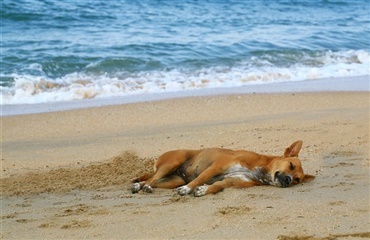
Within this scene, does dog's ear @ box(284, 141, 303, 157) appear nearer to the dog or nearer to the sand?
the dog

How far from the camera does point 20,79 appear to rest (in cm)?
1333

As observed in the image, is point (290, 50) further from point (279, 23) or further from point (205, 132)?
point (205, 132)

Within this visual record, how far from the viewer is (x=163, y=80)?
13.8m

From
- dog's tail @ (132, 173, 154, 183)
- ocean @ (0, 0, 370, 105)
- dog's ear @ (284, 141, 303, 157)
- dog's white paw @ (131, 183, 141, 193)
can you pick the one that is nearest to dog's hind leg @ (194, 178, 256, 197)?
dog's ear @ (284, 141, 303, 157)

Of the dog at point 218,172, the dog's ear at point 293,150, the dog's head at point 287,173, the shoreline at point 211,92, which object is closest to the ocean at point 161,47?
the shoreline at point 211,92

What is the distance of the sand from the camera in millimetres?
5133

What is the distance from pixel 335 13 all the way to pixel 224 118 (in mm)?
17034

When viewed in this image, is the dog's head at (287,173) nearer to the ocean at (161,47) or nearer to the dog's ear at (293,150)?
the dog's ear at (293,150)

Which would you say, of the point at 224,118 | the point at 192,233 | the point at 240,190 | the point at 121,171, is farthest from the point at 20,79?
the point at 192,233

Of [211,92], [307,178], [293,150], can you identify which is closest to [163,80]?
[211,92]

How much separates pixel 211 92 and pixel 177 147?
→ 4.25 m

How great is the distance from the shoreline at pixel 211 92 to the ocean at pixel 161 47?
391 millimetres

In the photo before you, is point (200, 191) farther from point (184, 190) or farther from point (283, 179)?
point (283, 179)

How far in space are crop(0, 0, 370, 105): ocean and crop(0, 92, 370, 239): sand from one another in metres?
2.28
